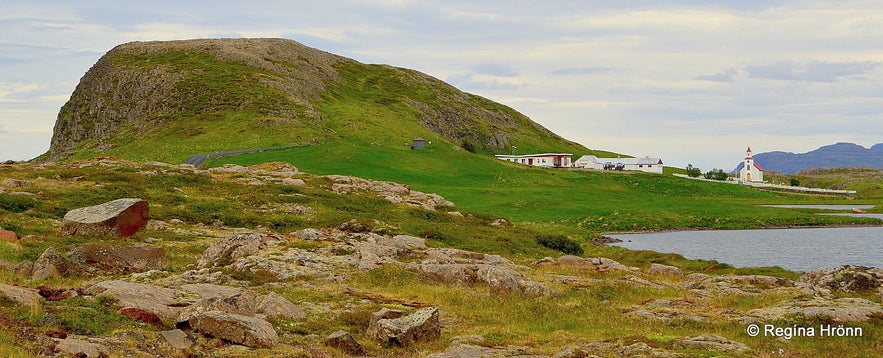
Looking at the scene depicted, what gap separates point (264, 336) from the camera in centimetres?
2120

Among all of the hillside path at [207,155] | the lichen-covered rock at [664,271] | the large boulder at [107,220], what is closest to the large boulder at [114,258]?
the large boulder at [107,220]

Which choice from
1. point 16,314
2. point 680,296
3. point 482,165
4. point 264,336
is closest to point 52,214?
point 16,314

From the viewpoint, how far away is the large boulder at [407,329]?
2266 cm

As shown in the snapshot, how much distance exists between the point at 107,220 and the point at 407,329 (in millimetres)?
26778

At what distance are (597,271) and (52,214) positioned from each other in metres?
37.3

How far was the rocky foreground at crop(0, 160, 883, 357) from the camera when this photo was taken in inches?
832

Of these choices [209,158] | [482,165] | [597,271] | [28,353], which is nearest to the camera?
[28,353]

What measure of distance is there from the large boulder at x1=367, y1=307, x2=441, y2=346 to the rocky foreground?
1.9 inches

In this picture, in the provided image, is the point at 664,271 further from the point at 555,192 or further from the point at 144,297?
the point at 555,192

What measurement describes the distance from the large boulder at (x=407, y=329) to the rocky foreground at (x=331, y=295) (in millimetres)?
49

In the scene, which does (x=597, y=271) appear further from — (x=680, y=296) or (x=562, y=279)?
(x=680, y=296)

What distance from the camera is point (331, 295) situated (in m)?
30.0

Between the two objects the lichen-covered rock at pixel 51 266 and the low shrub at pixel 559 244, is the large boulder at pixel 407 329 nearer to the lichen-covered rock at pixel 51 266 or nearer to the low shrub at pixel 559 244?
the lichen-covered rock at pixel 51 266

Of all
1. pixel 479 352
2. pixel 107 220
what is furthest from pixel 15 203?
pixel 479 352
